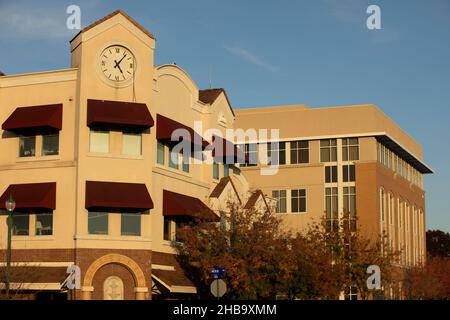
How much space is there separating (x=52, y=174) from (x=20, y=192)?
1.83 m

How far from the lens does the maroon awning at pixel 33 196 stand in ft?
138

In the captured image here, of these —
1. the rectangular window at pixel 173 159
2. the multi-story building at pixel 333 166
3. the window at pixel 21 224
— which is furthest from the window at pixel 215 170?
the multi-story building at pixel 333 166

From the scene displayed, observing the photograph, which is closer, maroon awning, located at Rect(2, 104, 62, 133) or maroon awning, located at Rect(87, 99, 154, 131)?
maroon awning, located at Rect(87, 99, 154, 131)

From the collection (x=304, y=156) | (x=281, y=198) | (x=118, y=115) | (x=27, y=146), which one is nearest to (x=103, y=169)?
(x=118, y=115)

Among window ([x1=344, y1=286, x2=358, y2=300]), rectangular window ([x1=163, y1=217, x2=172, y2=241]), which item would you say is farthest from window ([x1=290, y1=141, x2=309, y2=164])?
rectangular window ([x1=163, y1=217, x2=172, y2=241])

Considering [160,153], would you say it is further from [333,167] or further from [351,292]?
[333,167]

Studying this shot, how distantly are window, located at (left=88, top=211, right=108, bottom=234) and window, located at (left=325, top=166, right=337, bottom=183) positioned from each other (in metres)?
47.2

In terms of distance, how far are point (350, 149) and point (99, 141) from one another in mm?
47882

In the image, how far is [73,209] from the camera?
139ft

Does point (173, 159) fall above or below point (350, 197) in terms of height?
below

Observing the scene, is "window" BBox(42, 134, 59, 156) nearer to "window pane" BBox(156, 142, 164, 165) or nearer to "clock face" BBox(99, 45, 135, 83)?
"clock face" BBox(99, 45, 135, 83)

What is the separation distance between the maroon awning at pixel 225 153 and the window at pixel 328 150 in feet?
110

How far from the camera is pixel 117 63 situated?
145 feet

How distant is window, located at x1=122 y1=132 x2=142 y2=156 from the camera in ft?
145
